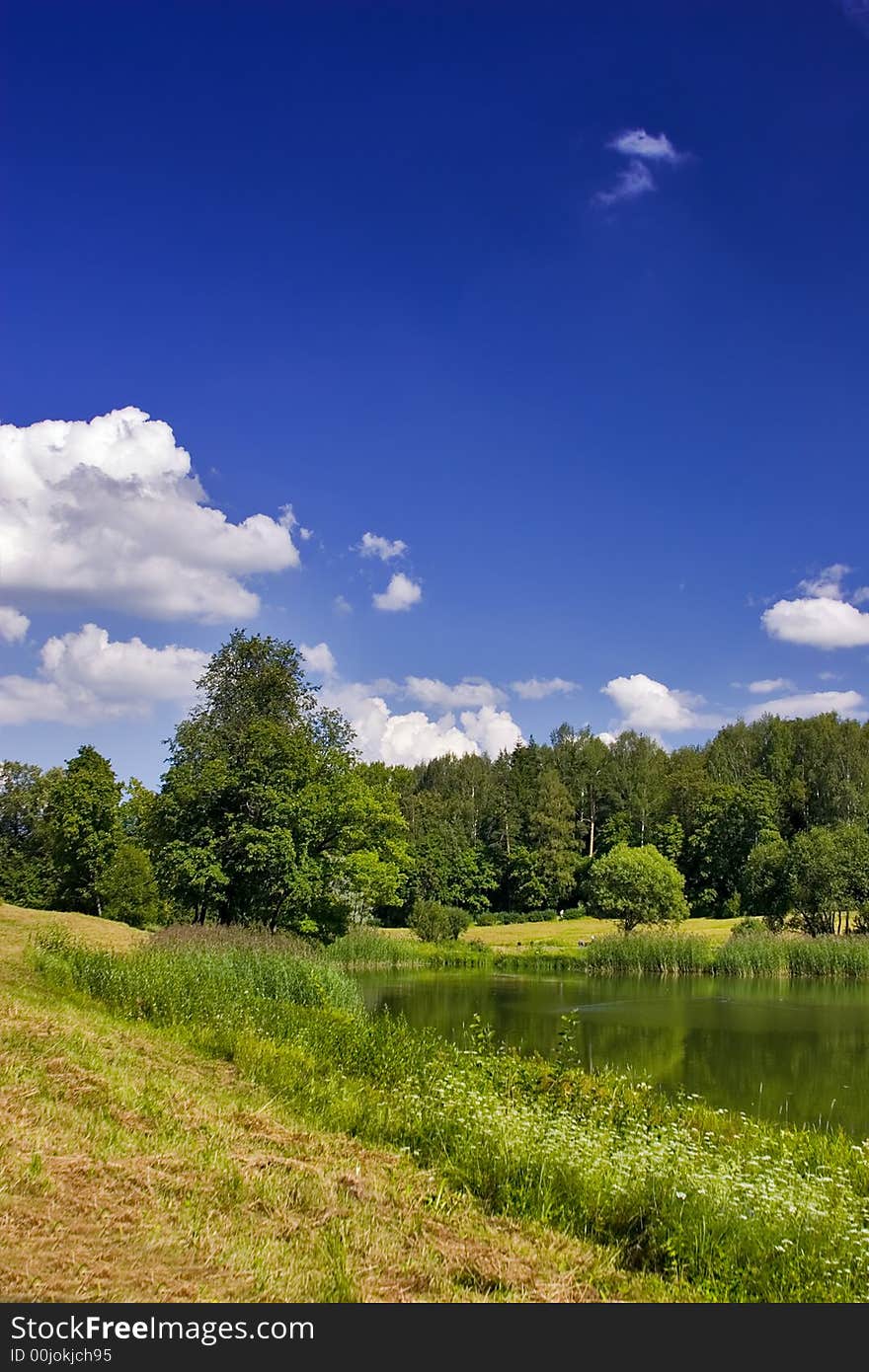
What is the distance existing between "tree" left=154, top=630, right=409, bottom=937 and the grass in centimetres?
1986

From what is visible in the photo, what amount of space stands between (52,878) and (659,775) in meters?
62.2

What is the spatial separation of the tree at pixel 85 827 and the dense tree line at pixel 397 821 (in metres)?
0.10

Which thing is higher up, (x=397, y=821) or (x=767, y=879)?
(x=397, y=821)

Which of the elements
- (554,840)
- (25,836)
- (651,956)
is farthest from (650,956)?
(25,836)

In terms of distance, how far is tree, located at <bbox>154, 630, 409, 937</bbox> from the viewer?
3475 cm

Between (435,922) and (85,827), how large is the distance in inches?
886

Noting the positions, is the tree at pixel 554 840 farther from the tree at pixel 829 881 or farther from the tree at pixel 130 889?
the tree at pixel 130 889

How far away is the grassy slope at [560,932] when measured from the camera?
56.1 metres

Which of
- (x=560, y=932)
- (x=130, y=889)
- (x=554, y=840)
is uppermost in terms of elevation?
(x=554, y=840)

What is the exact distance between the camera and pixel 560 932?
2463 inches

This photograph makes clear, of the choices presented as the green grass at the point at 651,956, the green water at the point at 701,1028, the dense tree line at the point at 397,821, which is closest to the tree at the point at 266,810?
the dense tree line at the point at 397,821

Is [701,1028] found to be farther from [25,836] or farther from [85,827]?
[25,836]

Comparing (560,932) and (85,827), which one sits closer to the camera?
(85,827)

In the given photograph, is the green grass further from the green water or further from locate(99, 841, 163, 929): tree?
locate(99, 841, 163, 929): tree
